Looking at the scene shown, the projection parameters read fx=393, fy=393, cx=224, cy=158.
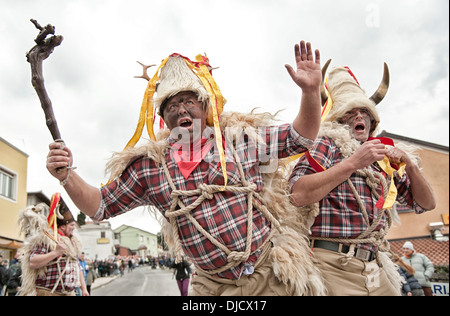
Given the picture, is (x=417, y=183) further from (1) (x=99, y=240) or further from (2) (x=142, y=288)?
(1) (x=99, y=240)

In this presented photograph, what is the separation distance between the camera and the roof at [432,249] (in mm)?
15923

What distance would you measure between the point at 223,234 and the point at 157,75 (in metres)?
1.12

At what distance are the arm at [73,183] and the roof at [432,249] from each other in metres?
15.9

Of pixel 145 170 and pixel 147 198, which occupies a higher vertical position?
pixel 145 170

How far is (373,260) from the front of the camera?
253 cm

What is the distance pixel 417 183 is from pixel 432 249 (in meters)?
16.3

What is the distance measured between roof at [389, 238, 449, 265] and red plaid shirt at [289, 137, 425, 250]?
14868 mm

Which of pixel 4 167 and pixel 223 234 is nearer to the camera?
pixel 223 234

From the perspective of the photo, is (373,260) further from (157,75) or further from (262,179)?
(157,75)

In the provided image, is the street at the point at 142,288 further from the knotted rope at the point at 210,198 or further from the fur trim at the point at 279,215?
the knotted rope at the point at 210,198

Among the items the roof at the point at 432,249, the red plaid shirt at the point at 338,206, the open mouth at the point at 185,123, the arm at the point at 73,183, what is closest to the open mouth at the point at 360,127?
the red plaid shirt at the point at 338,206

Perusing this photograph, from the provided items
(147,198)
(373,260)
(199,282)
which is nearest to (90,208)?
(147,198)

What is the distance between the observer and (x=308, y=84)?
1.97 metres

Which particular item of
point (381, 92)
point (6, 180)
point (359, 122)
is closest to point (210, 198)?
point (359, 122)
